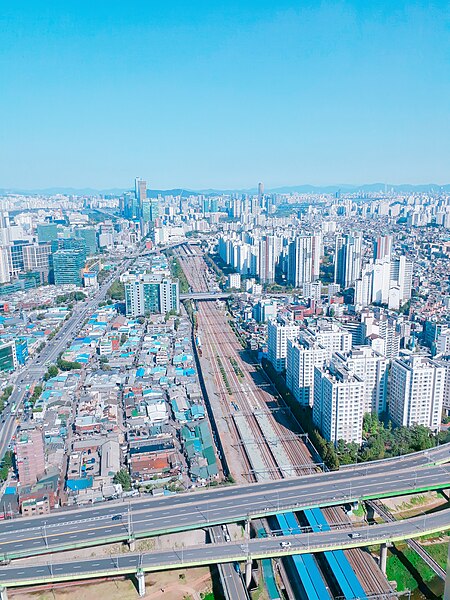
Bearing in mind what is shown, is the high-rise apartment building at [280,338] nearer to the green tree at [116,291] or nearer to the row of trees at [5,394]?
the row of trees at [5,394]

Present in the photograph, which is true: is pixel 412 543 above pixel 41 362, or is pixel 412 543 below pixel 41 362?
below

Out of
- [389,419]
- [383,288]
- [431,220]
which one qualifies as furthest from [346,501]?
[431,220]

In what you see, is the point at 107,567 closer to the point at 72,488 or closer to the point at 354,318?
the point at 72,488

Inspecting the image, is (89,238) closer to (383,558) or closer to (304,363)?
(304,363)

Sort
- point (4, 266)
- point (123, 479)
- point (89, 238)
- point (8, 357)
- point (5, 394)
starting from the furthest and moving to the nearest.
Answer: point (89, 238)
point (4, 266)
point (8, 357)
point (5, 394)
point (123, 479)

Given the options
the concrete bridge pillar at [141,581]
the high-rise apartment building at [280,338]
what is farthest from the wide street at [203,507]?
the high-rise apartment building at [280,338]

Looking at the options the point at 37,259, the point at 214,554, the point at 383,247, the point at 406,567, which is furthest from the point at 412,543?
the point at 37,259
